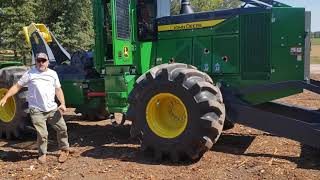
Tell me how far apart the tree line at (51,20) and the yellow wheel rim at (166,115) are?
20217mm

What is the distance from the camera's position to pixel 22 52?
28.2 m

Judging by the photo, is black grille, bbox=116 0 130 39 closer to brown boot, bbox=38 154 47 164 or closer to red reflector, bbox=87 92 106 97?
red reflector, bbox=87 92 106 97

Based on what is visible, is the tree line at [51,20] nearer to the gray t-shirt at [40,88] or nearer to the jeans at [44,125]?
the jeans at [44,125]

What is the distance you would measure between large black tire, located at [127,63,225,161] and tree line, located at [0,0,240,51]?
20.3 m

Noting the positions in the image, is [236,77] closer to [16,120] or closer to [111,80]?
[111,80]

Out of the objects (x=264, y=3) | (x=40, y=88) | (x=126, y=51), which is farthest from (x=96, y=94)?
(x=264, y=3)

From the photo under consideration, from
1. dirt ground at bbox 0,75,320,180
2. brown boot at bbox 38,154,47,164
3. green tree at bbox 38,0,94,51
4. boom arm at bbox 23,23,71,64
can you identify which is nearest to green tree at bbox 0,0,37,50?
green tree at bbox 38,0,94,51

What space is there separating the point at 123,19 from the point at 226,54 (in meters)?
2.05

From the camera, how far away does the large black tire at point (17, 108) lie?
921 centimetres

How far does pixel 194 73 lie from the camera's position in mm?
7168

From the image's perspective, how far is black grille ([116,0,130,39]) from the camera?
8.66m

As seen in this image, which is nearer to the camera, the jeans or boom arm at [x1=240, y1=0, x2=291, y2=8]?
the jeans

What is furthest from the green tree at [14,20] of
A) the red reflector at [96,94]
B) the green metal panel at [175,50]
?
the green metal panel at [175,50]

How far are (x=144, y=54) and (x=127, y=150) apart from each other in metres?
1.92
